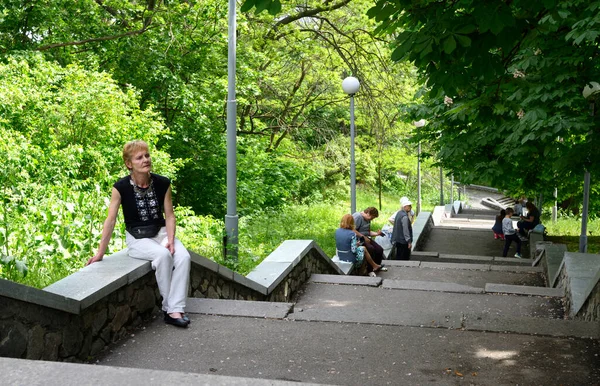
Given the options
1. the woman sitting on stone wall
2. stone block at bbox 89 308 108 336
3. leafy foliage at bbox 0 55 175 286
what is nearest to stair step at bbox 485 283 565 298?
leafy foliage at bbox 0 55 175 286

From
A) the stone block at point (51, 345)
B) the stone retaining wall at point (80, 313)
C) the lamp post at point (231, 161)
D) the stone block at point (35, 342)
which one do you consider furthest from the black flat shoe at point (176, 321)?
the lamp post at point (231, 161)

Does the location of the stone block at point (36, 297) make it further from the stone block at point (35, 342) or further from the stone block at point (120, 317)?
the stone block at point (120, 317)

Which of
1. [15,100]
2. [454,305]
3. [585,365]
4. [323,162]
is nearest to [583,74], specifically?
[454,305]

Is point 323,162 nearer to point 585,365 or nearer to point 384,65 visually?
point 384,65

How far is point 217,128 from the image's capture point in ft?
61.3

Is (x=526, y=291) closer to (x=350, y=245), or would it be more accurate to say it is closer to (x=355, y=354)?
(x=350, y=245)

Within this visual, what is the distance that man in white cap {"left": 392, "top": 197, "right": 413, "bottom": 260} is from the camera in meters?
13.1

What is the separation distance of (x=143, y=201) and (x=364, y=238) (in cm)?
683

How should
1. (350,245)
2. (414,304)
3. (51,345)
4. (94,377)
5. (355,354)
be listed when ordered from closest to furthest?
(94,377), (51,345), (355,354), (414,304), (350,245)

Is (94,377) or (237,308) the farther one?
(237,308)

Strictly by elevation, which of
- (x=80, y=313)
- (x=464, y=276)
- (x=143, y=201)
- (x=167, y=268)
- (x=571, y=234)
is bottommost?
(x=571, y=234)

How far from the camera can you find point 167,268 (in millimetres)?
5016

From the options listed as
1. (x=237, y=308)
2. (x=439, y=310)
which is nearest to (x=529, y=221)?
(x=439, y=310)

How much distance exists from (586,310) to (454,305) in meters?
1.56
